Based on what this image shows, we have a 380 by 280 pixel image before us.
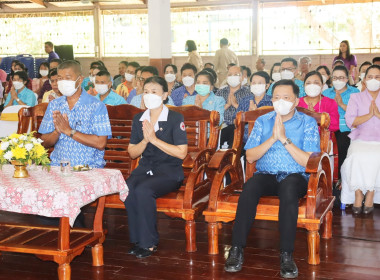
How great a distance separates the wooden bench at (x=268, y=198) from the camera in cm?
330

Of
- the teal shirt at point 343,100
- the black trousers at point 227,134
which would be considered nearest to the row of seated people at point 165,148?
the black trousers at point 227,134

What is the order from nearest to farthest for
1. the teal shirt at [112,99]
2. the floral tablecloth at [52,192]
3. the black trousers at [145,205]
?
the floral tablecloth at [52,192]
the black trousers at [145,205]
the teal shirt at [112,99]

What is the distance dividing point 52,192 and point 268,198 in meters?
1.40

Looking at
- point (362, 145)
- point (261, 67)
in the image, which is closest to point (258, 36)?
point (261, 67)

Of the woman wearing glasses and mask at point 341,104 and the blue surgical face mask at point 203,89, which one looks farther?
the blue surgical face mask at point 203,89

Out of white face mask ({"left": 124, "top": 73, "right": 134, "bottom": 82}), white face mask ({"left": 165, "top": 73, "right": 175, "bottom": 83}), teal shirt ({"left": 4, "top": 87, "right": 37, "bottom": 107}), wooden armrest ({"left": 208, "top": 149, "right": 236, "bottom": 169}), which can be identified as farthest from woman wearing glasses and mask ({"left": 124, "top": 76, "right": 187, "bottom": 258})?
teal shirt ({"left": 4, "top": 87, "right": 37, "bottom": 107})

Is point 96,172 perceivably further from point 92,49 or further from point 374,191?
point 92,49

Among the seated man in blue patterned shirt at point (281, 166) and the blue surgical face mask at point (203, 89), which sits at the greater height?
the blue surgical face mask at point (203, 89)

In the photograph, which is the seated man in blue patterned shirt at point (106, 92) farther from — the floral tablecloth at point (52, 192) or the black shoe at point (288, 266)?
the black shoe at point (288, 266)

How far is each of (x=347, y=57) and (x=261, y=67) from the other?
1.61 metres

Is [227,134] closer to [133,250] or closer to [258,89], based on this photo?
[258,89]

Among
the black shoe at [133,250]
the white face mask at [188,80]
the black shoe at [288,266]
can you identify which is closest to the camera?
the black shoe at [288,266]

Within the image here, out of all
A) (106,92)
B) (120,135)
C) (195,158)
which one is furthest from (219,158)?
(106,92)

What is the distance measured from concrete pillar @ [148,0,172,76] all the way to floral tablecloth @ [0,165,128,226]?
587 centimetres
